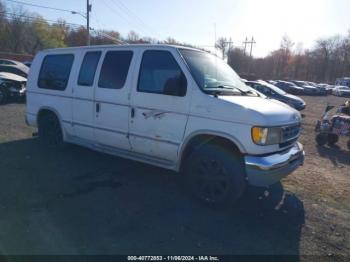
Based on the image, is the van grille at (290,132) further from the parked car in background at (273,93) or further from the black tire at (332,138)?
the parked car in background at (273,93)

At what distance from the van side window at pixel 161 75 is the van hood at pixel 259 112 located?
0.67 metres

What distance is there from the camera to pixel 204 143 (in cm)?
427

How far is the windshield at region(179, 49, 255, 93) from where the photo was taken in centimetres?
431

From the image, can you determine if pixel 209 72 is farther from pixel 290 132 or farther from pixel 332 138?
pixel 332 138

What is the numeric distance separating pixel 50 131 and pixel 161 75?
3.35 m

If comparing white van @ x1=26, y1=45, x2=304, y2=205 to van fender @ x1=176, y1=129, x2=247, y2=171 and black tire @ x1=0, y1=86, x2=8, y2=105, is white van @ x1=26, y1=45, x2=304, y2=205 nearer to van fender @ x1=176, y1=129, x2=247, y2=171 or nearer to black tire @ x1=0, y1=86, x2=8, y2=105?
van fender @ x1=176, y1=129, x2=247, y2=171

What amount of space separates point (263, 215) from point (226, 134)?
1.29m

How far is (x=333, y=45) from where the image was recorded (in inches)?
3457

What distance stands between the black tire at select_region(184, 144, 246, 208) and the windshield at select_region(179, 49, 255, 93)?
97 cm

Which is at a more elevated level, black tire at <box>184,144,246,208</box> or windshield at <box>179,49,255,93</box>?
windshield at <box>179,49,255,93</box>

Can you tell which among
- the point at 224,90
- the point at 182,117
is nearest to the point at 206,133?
the point at 182,117

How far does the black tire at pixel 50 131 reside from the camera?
6359 mm

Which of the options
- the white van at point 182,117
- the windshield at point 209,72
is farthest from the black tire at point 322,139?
the windshield at point 209,72

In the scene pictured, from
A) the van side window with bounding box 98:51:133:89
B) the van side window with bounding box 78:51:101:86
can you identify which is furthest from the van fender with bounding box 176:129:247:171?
the van side window with bounding box 78:51:101:86
